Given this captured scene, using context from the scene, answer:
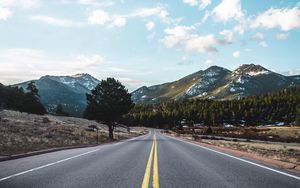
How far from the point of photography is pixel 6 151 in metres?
22.2

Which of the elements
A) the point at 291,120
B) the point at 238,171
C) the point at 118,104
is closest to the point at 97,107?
the point at 118,104

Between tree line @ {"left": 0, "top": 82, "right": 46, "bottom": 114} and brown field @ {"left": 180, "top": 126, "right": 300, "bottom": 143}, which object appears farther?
tree line @ {"left": 0, "top": 82, "right": 46, "bottom": 114}

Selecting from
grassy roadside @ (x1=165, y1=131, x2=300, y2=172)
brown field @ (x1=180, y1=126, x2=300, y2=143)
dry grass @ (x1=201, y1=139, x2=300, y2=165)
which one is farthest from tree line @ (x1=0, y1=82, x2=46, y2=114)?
dry grass @ (x1=201, y1=139, x2=300, y2=165)

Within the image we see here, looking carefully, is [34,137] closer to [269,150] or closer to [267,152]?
[267,152]

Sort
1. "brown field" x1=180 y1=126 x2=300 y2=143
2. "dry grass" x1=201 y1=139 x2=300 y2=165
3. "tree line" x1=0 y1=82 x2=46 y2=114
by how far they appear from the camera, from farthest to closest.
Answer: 1. "tree line" x1=0 y1=82 x2=46 y2=114
2. "brown field" x1=180 y1=126 x2=300 y2=143
3. "dry grass" x1=201 y1=139 x2=300 y2=165

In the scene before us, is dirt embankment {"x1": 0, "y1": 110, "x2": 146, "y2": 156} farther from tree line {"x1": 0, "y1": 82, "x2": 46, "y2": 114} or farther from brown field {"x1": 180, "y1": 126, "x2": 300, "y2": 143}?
tree line {"x1": 0, "y1": 82, "x2": 46, "y2": 114}

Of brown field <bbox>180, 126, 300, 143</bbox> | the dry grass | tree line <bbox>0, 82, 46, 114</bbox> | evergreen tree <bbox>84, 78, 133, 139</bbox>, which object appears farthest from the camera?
tree line <bbox>0, 82, 46, 114</bbox>

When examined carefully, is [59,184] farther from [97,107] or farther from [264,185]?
[97,107]

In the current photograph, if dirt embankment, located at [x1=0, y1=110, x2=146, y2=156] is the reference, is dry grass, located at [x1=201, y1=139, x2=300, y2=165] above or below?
below

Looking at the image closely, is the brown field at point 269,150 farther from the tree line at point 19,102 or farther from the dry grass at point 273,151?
the tree line at point 19,102

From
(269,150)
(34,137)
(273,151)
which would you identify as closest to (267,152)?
(273,151)

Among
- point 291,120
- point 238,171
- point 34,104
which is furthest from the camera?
point 291,120

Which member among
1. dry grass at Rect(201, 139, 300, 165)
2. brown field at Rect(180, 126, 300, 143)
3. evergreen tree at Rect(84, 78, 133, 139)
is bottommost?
dry grass at Rect(201, 139, 300, 165)

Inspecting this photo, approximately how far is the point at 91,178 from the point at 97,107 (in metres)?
54.3
